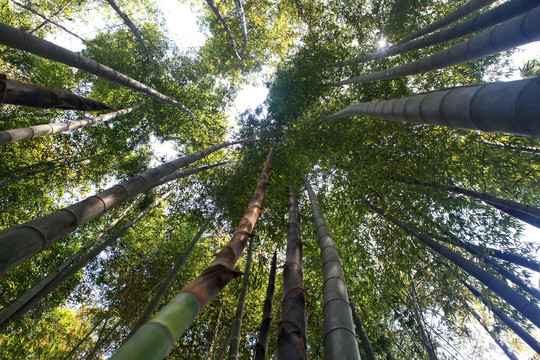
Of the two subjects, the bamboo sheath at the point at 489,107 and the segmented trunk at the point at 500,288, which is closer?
→ the bamboo sheath at the point at 489,107

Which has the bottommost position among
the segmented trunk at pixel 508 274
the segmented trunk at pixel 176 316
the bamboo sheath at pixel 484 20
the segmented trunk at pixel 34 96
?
the segmented trunk at pixel 176 316

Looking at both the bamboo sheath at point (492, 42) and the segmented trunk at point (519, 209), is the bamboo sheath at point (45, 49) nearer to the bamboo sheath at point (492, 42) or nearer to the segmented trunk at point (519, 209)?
the bamboo sheath at point (492, 42)

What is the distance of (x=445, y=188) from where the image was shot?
395 centimetres

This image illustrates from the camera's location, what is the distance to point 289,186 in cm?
425

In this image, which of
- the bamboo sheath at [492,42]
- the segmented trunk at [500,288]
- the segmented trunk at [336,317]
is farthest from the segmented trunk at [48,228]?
the segmented trunk at [500,288]

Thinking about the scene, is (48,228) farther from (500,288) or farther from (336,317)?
(500,288)

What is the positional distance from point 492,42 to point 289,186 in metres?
3.15

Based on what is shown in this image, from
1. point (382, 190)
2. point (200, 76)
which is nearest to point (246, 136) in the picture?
point (200, 76)

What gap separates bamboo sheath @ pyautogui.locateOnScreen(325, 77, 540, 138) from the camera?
998mm

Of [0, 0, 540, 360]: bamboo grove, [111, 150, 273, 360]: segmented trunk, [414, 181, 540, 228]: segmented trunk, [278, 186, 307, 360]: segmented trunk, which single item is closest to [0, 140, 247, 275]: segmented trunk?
[0, 0, 540, 360]: bamboo grove

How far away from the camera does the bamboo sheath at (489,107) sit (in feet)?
3.27

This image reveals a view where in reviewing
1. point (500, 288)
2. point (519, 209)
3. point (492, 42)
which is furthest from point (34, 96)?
point (519, 209)

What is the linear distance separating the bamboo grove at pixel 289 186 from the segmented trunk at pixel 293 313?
0.01 metres

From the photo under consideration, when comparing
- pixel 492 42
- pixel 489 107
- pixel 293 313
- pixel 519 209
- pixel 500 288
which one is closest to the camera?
pixel 489 107
